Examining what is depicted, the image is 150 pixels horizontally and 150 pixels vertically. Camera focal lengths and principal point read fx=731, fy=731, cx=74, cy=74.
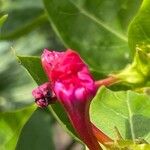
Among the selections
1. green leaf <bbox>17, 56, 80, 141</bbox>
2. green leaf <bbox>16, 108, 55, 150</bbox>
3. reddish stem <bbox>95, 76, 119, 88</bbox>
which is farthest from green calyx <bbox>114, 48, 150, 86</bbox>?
green leaf <bbox>16, 108, 55, 150</bbox>

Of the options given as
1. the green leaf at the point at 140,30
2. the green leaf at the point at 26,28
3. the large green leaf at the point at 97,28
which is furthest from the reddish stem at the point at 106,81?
the green leaf at the point at 26,28

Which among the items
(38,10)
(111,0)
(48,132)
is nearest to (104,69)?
(111,0)

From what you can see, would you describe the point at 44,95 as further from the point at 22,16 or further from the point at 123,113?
the point at 22,16

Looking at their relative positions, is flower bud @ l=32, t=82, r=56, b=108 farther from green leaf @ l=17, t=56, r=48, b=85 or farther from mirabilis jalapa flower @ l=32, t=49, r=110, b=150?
green leaf @ l=17, t=56, r=48, b=85

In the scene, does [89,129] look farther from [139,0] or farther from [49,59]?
[139,0]

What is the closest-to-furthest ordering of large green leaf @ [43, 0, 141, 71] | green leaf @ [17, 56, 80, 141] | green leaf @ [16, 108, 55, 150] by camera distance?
green leaf @ [17, 56, 80, 141] < large green leaf @ [43, 0, 141, 71] < green leaf @ [16, 108, 55, 150]

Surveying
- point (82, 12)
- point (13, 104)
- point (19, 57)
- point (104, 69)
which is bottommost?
point (13, 104)

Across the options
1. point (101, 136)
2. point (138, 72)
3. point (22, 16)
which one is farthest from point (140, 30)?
point (22, 16)

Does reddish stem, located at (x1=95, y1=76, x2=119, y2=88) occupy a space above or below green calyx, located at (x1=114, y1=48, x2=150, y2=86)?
above
